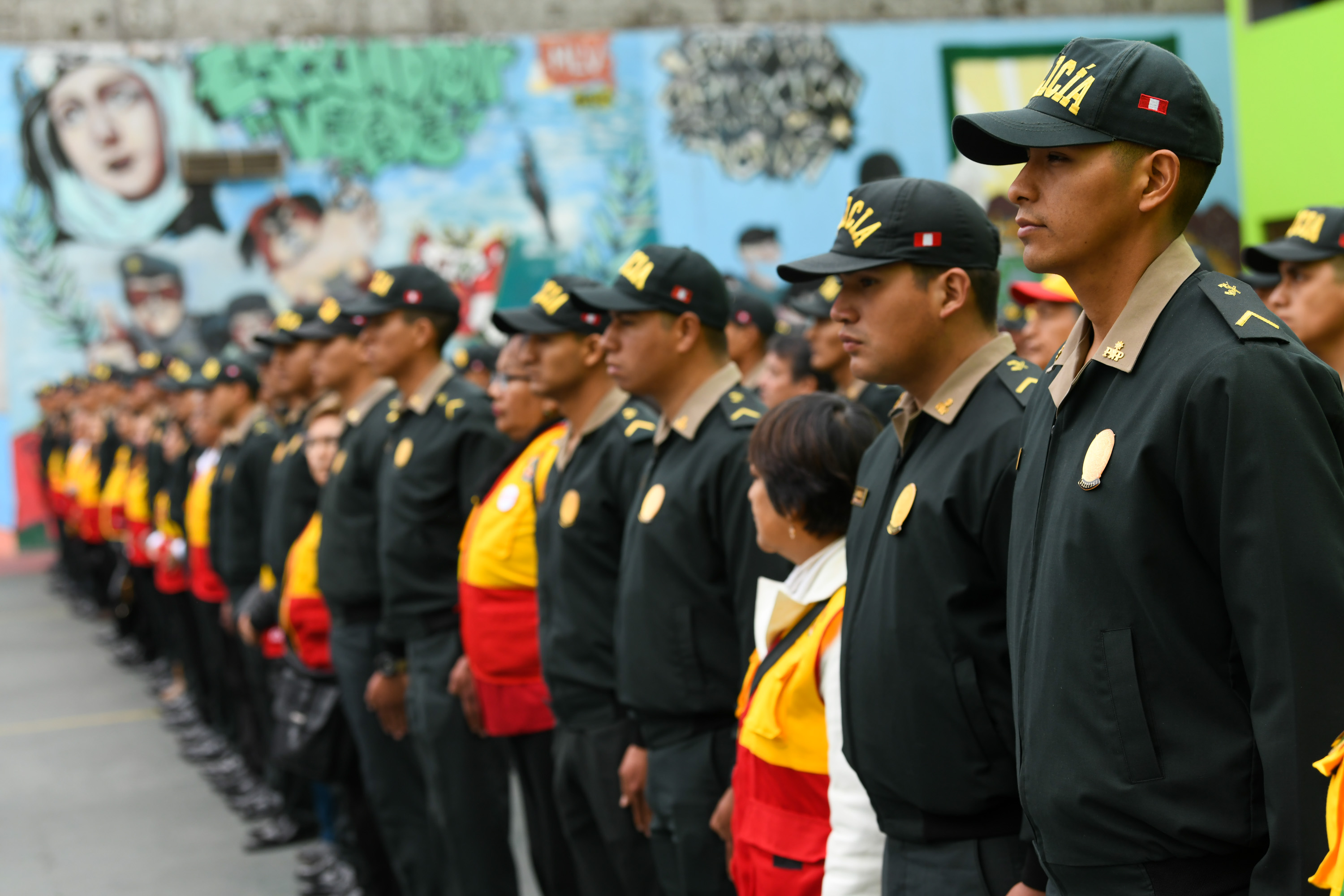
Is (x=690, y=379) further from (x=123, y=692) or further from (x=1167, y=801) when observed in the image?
(x=123, y=692)

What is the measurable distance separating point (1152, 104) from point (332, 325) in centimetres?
427

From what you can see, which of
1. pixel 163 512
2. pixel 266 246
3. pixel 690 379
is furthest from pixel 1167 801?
pixel 266 246

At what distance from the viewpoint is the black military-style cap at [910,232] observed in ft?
8.16

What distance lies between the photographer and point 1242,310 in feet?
5.55

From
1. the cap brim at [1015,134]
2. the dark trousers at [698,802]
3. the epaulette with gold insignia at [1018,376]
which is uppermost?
the cap brim at [1015,134]

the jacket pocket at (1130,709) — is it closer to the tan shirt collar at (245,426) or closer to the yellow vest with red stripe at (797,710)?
the yellow vest with red stripe at (797,710)

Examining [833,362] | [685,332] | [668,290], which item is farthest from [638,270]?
[833,362]

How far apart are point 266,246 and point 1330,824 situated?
56.2 feet

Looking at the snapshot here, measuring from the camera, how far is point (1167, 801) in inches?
66.0

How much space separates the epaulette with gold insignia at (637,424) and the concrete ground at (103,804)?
9.94 feet

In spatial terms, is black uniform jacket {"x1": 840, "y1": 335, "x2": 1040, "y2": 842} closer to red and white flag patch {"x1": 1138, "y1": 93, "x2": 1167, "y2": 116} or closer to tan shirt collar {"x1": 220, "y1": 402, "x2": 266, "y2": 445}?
red and white flag patch {"x1": 1138, "y1": 93, "x2": 1167, "y2": 116}

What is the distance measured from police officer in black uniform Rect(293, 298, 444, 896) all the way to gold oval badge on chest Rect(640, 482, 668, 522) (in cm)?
180

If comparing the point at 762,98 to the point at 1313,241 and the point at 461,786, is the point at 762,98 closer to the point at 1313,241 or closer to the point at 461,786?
the point at 1313,241

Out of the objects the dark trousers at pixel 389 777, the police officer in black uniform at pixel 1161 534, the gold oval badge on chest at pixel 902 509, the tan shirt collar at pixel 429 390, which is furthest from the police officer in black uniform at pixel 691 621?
the dark trousers at pixel 389 777
